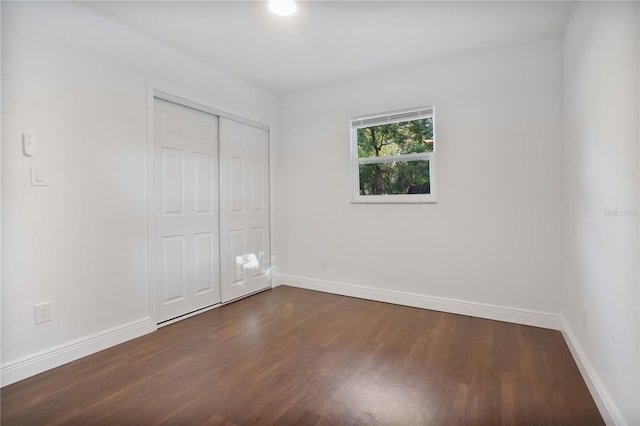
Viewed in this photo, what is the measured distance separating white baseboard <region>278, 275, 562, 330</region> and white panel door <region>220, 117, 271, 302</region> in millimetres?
599

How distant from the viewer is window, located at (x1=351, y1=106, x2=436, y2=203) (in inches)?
126

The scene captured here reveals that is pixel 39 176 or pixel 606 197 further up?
pixel 39 176

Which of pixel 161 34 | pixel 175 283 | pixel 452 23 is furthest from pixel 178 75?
pixel 452 23

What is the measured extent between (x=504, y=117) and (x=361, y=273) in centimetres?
209

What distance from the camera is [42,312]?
6.48ft

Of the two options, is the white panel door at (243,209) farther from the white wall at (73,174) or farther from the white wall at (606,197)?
the white wall at (606,197)

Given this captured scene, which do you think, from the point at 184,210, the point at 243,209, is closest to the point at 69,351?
the point at 184,210

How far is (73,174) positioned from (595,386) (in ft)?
11.1

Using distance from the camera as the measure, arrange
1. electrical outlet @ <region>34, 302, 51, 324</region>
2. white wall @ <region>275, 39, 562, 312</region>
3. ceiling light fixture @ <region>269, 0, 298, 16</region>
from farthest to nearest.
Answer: white wall @ <region>275, 39, 562, 312</region> → ceiling light fixture @ <region>269, 0, 298, 16</region> → electrical outlet @ <region>34, 302, 51, 324</region>

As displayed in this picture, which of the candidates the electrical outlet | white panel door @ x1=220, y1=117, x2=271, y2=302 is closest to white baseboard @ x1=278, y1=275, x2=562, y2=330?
white panel door @ x1=220, y1=117, x2=271, y2=302

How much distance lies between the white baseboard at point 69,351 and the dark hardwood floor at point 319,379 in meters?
0.06

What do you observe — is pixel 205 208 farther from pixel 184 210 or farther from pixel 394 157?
pixel 394 157

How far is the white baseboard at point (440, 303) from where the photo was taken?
8.78 feet

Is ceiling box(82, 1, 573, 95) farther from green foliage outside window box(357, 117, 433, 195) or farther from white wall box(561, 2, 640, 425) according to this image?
green foliage outside window box(357, 117, 433, 195)
